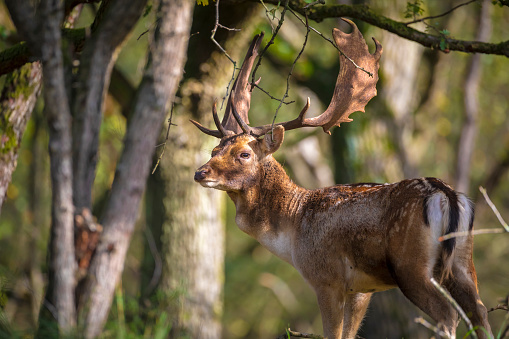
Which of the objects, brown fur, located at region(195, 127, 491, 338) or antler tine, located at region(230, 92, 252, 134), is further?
antler tine, located at region(230, 92, 252, 134)

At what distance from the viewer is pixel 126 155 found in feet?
17.9

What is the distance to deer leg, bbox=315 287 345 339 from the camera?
5.92 meters

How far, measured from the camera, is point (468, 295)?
17.1ft

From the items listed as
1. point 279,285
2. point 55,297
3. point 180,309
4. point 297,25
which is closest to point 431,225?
point 55,297

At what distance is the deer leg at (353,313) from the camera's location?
21.0 feet

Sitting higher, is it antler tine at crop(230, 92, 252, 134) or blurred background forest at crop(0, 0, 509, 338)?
antler tine at crop(230, 92, 252, 134)

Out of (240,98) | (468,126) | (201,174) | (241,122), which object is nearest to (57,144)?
(201,174)

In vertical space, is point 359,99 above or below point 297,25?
above

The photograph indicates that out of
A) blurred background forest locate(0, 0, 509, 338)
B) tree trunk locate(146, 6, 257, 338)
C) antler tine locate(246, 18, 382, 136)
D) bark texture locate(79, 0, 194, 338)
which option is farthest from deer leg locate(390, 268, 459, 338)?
tree trunk locate(146, 6, 257, 338)

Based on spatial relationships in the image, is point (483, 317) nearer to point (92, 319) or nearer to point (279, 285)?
point (92, 319)

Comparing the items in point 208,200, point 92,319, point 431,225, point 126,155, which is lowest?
point 208,200

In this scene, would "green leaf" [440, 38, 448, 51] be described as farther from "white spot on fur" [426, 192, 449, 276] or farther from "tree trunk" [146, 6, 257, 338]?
"tree trunk" [146, 6, 257, 338]

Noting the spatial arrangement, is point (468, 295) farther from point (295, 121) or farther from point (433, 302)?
point (295, 121)

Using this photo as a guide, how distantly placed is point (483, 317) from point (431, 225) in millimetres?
858
